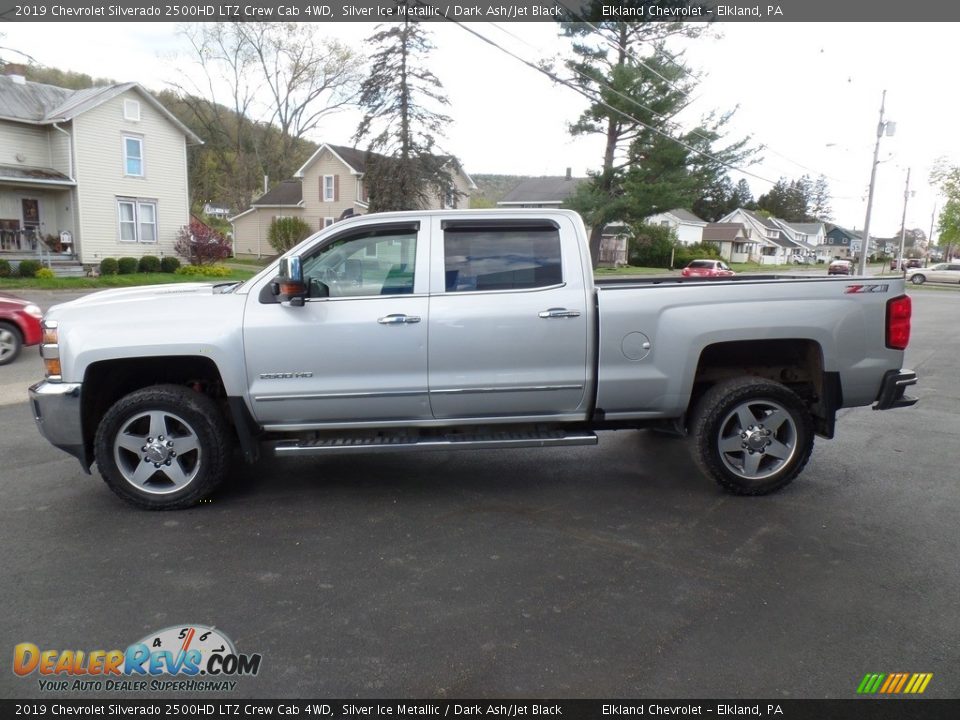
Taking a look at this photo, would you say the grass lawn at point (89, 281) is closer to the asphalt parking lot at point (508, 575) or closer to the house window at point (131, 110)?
the house window at point (131, 110)

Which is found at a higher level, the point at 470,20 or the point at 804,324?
the point at 470,20

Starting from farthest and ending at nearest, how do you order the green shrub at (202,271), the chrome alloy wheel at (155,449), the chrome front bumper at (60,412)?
the green shrub at (202,271) < the chrome alloy wheel at (155,449) < the chrome front bumper at (60,412)

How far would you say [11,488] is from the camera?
5.16 metres

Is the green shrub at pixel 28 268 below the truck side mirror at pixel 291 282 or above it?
below

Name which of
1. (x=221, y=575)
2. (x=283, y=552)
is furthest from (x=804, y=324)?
(x=221, y=575)

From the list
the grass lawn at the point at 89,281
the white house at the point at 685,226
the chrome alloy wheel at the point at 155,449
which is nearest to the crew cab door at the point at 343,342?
the chrome alloy wheel at the point at 155,449

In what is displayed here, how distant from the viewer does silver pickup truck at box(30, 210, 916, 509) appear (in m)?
4.66

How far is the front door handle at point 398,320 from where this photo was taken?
185 inches

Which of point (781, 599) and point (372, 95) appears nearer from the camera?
point (781, 599)

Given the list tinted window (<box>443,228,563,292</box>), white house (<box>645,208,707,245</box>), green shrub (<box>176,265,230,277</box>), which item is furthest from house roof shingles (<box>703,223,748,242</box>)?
tinted window (<box>443,228,563,292</box>)

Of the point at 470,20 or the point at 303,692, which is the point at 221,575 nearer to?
the point at 303,692

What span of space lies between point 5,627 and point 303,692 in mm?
1573

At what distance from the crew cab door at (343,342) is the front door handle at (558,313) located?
0.81m
